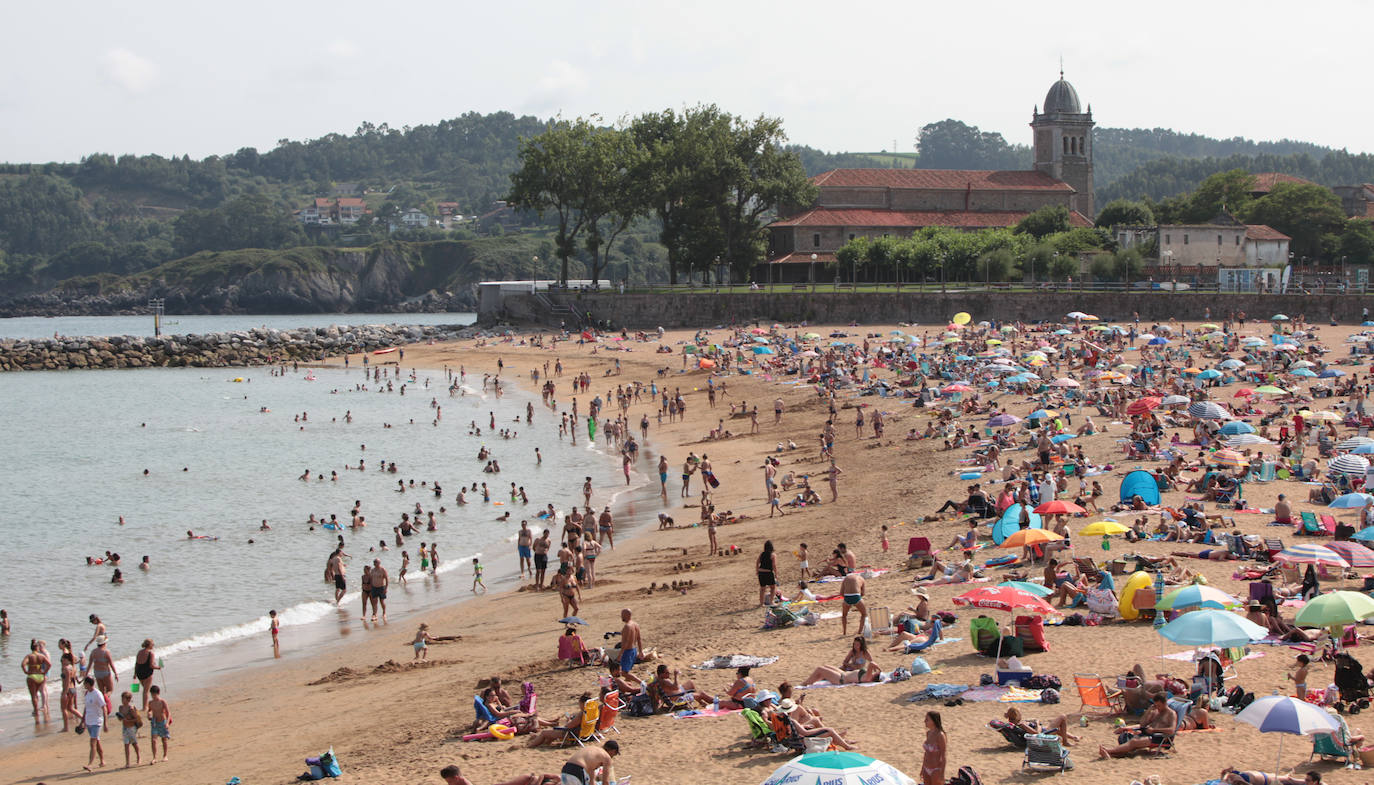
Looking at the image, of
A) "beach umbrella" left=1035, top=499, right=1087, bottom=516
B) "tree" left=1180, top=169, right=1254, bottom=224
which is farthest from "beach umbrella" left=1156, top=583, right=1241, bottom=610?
"tree" left=1180, top=169, right=1254, bottom=224

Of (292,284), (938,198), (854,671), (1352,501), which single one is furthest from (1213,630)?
(292,284)

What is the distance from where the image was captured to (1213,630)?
403 inches

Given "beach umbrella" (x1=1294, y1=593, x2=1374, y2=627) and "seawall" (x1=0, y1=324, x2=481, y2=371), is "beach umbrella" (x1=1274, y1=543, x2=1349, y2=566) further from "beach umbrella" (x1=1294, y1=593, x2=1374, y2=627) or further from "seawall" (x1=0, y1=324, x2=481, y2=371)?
"seawall" (x1=0, y1=324, x2=481, y2=371)

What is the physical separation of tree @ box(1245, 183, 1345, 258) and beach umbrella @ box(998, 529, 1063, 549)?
62.0 meters

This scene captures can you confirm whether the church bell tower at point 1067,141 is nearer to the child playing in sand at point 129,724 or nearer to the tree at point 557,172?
the tree at point 557,172

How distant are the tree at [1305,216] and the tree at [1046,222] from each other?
11251 mm

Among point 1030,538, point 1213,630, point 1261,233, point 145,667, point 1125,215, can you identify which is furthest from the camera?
point 1125,215

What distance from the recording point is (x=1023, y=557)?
52.6ft

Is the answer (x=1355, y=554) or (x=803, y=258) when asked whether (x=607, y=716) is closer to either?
(x=1355, y=554)

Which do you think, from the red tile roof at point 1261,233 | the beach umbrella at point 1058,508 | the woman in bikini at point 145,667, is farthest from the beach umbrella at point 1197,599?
the red tile roof at point 1261,233

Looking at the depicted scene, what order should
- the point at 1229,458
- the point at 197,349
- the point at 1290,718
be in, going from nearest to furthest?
the point at 1290,718
the point at 1229,458
the point at 197,349

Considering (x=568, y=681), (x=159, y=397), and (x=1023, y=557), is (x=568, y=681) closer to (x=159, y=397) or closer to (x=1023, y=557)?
(x=1023, y=557)

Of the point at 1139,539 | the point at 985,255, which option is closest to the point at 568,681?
the point at 1139,539

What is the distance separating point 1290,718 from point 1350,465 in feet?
39.6
